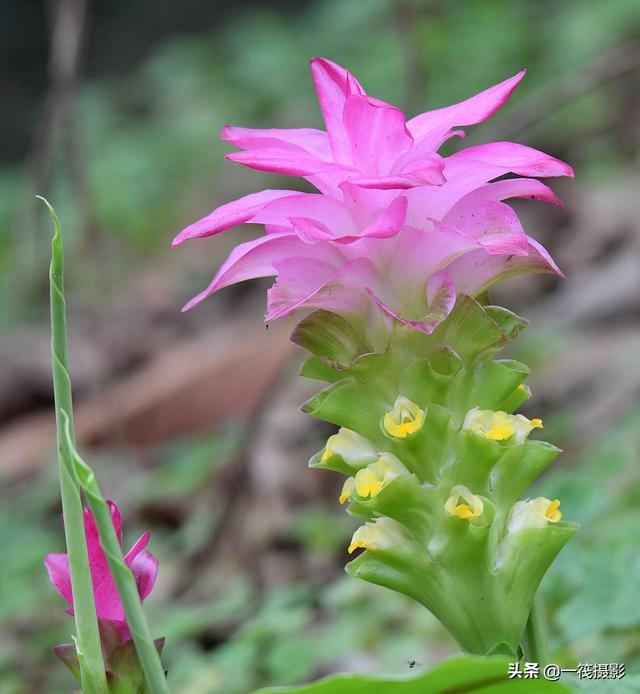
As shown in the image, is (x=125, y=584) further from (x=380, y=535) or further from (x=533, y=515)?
(x=533, y=515)

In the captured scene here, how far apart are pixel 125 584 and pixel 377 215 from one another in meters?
0.39

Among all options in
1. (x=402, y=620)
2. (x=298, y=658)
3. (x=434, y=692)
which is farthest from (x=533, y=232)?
(x=434, y=692)

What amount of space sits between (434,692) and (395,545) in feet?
0.48

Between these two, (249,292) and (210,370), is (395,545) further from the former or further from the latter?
(249,292)

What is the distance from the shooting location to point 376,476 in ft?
2.93

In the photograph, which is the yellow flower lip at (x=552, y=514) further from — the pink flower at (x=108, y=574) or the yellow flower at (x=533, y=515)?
the pink flower at (x=108, y=574)

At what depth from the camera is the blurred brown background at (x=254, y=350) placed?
216 cm

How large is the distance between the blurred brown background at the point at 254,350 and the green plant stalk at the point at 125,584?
3.17 ft

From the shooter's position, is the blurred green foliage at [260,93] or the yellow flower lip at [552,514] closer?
the yellow flower lip at [552,514]

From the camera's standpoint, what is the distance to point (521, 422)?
915 mm

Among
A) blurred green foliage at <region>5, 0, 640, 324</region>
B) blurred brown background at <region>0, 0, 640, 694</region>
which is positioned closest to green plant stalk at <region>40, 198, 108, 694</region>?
blurred brown background at <region>0, 0, 640, 694</region>

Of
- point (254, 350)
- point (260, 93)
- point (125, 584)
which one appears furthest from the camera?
point (260, 93)

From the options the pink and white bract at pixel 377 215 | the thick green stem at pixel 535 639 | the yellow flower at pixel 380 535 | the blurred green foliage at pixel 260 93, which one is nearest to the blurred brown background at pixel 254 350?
the blurred green foliage at pixel 260 93

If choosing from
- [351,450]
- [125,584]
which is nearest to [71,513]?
[125,584]
